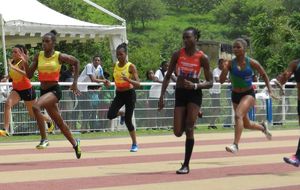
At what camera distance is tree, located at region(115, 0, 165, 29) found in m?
187

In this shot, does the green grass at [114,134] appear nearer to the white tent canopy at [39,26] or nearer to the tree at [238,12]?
the white tent canopy at [39,26]

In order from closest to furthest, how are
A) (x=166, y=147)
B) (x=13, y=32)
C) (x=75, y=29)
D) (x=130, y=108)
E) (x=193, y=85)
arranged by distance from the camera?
(x=193, y=85) → (x=130, y=108) → (x=166, y=147) → (x=13, y=32) → (x=75, y=29)

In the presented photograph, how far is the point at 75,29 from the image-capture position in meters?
21.7

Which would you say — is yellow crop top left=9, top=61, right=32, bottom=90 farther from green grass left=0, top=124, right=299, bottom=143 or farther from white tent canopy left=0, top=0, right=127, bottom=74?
white tent canopy left=0, top=0, right=127, bottom=74

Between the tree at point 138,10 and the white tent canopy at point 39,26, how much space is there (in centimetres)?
16331

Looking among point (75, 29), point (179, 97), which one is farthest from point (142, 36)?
point (179, 97)

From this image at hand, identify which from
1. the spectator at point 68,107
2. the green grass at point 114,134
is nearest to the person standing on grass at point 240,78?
the green grass at point 114,134

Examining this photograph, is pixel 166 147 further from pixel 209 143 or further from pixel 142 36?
pixel 142 36

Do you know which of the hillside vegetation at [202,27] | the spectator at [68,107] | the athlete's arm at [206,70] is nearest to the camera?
the athlete's arm at [206,70]

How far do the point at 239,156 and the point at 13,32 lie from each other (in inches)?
349

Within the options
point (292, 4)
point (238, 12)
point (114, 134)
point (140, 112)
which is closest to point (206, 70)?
point (114, 134)

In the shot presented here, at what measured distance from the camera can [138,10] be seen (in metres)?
189

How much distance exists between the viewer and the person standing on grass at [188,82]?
35.3ft

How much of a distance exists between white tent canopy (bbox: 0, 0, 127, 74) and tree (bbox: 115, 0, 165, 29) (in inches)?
6430
